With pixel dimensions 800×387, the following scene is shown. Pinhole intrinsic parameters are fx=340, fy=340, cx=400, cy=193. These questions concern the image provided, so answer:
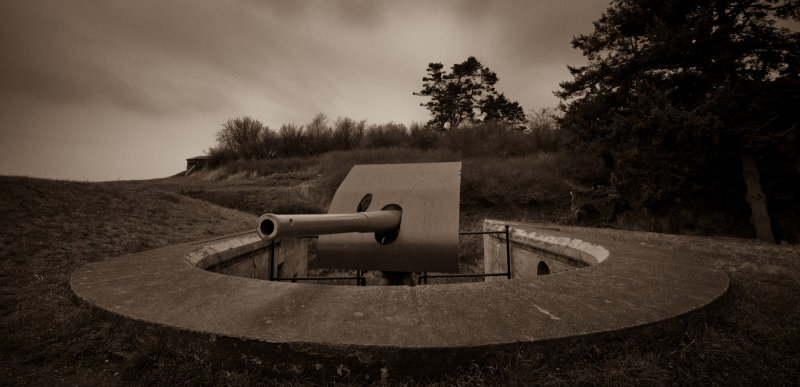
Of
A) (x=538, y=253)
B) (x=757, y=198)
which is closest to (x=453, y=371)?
(x=538, y=253)

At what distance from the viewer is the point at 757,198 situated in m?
9.26

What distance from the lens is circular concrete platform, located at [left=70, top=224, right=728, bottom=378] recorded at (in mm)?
1636

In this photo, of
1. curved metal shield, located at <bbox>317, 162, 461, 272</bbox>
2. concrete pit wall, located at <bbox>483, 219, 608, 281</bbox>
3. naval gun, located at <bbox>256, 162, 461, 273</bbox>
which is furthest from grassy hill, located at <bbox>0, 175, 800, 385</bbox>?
curved metal shield, located at <bbox>317, 162, 461, 272</bbox>

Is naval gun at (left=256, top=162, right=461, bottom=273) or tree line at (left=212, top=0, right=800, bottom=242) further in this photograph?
tree line at (left=212, top=0, right=800, bottom=242)

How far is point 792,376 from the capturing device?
161 cm

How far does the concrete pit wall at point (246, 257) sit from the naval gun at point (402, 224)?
4.03 feet

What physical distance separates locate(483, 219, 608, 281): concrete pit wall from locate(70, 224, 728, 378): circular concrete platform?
1.54m

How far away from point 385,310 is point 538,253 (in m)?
4.71

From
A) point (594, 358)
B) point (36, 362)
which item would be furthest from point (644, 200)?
point (36, 362)

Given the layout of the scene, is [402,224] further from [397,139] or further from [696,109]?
[397,139]

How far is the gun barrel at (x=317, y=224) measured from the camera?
1.85 meters

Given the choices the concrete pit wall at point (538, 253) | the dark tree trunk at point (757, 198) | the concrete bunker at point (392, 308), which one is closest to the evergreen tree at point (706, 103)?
the dark tree trunk at point (757, 198)

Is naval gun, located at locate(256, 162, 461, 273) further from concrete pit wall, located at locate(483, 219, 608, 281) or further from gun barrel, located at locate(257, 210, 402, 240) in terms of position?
concrete pit wall, located at locate(483, 219, 608, 281)

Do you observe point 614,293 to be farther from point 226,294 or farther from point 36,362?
point 36,362
